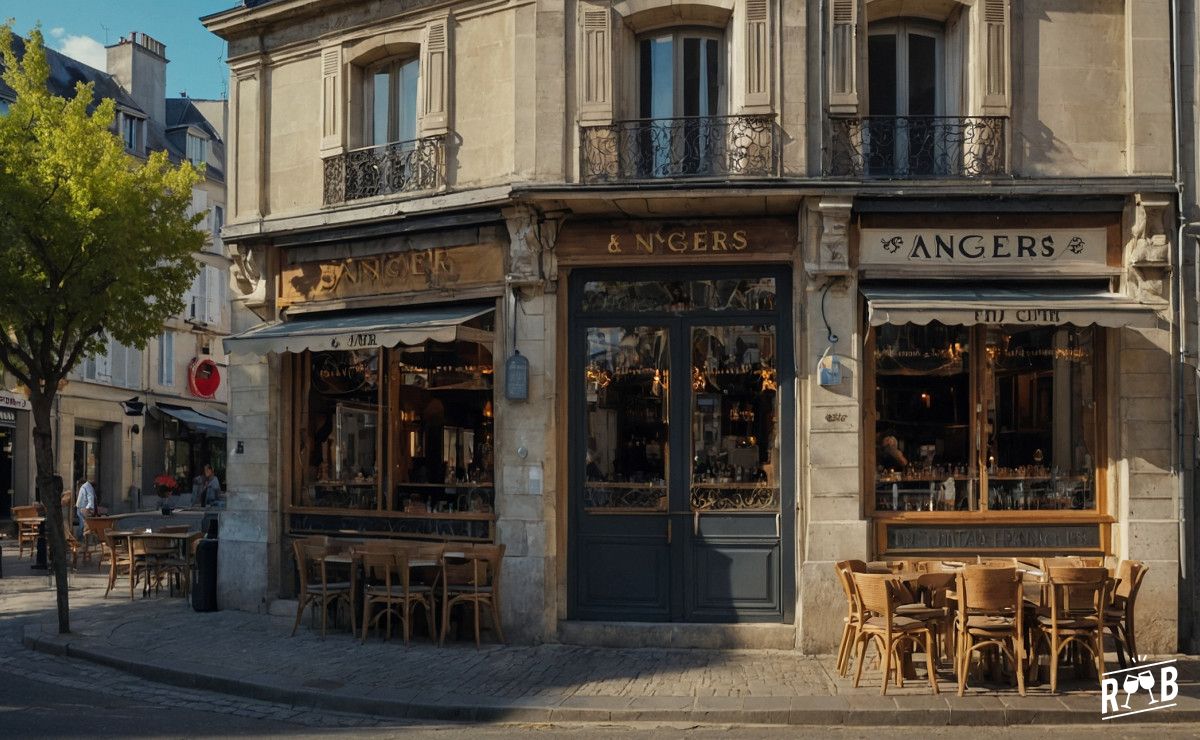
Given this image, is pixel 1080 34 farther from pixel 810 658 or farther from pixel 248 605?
pixel 248 605

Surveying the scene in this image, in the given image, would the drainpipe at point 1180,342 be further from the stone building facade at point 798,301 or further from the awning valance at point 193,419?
the awning valance at point 193,419

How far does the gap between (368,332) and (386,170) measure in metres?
2.12

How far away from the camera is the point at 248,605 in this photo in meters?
14.3

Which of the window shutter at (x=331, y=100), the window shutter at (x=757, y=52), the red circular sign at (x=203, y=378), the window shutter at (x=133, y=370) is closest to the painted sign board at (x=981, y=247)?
the window shutter at (x=757, y=52)

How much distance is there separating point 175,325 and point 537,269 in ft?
99.0

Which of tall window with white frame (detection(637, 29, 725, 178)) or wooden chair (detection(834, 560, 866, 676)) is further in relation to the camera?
tall window with white frame (detection(637, 29, 725, 178))

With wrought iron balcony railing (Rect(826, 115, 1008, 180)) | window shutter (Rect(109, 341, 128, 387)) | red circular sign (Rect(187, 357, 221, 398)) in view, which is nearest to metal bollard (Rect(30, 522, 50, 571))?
wrought iron balcony railing (Rect(826, 115, 1008, 180))

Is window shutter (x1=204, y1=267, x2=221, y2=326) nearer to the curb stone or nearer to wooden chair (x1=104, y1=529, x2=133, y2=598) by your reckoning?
wooden chair (x1=104, y1=529, x2=133, y2=598)

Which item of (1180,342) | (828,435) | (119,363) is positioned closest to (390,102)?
(828,435)

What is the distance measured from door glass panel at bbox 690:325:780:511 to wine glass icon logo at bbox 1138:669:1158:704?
11.9 feet

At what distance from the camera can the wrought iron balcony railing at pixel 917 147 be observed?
A: 1209 centimetres

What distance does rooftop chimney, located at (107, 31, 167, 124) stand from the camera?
4056cm

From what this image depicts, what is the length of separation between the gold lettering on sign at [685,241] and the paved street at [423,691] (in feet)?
12.7

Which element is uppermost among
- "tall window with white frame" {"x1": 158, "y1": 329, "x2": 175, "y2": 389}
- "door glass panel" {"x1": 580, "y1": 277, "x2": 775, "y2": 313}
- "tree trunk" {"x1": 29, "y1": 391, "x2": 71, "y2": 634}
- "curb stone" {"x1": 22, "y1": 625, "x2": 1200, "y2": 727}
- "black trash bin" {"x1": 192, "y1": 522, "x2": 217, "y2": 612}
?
"tall window with white frame" {"x1": 158, "y1": 329, "x2": 175, "y2": 389}
